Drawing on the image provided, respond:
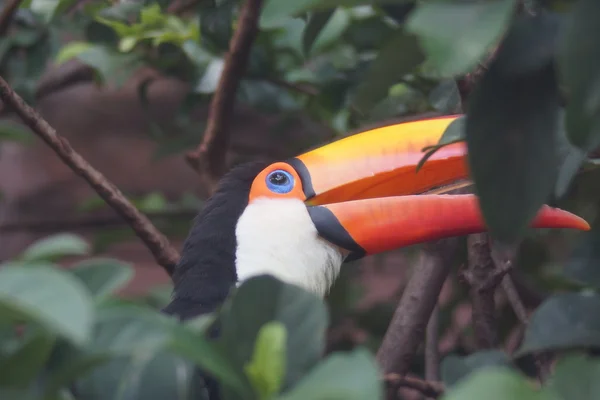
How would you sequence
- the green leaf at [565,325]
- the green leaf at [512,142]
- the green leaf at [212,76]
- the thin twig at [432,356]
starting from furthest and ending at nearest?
the green leaf at [212,76]
the thin twig at [432,356]
the green leaf at [565,325]
the green leaf at [512,142]

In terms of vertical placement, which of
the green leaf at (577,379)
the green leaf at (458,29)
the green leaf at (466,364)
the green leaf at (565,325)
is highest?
the green leaf at (458,29)

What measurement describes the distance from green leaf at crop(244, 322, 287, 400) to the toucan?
100 cm

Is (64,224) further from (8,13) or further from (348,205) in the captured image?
(348,205)

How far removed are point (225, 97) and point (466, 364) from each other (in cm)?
120

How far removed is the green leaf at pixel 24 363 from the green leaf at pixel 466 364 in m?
0.51

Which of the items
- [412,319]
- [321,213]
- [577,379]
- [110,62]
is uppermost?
[577,379]

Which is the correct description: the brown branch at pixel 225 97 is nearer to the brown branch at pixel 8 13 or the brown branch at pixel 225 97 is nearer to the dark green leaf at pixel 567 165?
the brown branch at pixel 8 13

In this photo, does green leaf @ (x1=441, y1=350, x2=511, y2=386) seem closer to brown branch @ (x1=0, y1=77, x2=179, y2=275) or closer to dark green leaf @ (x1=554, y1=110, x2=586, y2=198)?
dark green leaf @ (x1=554, y1=110, x2=586, y2=198)

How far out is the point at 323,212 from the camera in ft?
6.68

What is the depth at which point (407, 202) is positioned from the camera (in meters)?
1.90

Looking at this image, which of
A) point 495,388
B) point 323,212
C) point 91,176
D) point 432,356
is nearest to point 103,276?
point 495,388

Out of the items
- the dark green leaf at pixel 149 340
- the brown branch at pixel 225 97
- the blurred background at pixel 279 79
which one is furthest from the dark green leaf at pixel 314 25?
the dark green leaf at pixel 149 340

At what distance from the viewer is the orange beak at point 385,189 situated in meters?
1.85

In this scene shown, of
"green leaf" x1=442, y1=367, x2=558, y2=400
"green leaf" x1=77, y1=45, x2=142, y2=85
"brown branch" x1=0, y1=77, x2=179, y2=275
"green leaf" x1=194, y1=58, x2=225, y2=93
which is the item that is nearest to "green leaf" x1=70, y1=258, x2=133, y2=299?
"green leaf" x1=442, y1=367, x2=558, y2=400
